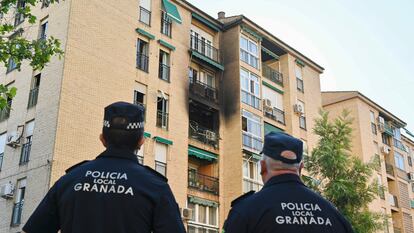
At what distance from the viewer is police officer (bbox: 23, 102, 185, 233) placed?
2.97m

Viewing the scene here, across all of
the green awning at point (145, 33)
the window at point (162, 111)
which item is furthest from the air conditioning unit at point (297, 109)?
the green awning at point (145, 33)

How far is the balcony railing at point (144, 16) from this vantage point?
80.3 ft

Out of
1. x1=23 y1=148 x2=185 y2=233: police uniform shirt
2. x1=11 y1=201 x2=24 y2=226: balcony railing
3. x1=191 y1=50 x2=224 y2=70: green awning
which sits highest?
x1=191 y1=50 x2=224 y2=70: green awning

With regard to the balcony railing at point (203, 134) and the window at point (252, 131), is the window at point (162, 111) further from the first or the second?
the window at point (252, 131)

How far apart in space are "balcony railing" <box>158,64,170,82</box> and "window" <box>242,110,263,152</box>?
4.72 metres

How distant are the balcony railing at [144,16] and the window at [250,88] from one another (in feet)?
19.6

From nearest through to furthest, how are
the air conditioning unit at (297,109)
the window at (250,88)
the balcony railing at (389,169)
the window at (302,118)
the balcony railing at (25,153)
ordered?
the balcony railing at (25,153), the window at (250,88), the air conditioning unit at (297,109), the window at (302,118), the balcony railing at (389,169)

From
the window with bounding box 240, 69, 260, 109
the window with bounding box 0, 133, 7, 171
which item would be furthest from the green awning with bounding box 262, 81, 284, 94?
the window with bounding box 0, 133, 7, 171

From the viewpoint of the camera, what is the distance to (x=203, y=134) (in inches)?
1018

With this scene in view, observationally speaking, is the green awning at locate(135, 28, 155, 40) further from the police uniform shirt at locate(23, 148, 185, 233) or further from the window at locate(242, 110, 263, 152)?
the police uniform shirt at locate(23, 148, 185, 233)

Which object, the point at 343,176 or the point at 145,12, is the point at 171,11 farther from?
the point at 343,176

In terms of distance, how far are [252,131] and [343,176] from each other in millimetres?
7084

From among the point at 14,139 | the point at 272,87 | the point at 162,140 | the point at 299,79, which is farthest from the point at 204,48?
the point at 14,139

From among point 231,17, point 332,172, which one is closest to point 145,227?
point 332,172
